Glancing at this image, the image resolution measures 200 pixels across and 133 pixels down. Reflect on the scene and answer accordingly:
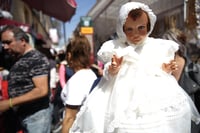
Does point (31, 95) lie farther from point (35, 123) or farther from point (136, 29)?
point (136, 29)

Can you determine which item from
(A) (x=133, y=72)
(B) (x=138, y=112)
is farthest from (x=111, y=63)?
(B) (x=138, y=112)

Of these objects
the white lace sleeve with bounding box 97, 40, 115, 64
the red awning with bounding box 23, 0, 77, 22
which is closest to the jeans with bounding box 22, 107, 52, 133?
the white lace sleeve with bounding box 97, 40, 115, 64

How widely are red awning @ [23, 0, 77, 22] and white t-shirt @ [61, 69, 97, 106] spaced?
184 inches

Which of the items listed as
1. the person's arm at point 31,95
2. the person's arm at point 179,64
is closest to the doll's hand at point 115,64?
the person's arm at point 179,64

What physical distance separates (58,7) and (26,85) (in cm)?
521

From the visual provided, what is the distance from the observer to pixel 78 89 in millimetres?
2412

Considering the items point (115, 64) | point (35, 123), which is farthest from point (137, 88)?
point (35, 123)

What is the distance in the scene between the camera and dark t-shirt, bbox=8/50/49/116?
275 cm

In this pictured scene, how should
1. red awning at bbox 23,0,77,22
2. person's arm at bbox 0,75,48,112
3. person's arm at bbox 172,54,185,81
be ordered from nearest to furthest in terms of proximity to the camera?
1. person's arm at bbox 172,54,185,81
2. person's arm at bbox 0,75,48,112
3. red awning at bbox 23,0,77,22

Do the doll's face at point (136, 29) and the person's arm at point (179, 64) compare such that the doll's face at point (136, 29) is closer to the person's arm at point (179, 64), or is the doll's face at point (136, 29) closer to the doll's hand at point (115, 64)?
the doll's hand at point (115, 64)

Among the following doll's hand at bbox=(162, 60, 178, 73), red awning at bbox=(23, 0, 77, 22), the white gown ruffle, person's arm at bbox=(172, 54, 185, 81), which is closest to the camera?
the white gown ruffle

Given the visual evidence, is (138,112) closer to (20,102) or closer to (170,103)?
(170,103)

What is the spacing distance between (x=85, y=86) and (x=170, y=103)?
0.97m

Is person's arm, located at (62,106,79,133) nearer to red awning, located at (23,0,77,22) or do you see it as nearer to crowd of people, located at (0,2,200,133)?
crowd of people, located at (0,2,200,133)
